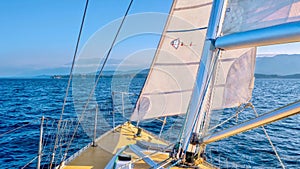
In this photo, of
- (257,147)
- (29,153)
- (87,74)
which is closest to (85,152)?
(87,74)

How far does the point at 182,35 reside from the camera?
4.27 meters

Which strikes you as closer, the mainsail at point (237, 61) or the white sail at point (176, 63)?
the mainsail at point (237, 61)

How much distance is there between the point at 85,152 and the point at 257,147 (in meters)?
6.98

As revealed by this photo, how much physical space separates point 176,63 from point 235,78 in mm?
1328

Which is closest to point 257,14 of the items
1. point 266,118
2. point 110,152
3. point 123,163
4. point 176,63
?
point 266,118

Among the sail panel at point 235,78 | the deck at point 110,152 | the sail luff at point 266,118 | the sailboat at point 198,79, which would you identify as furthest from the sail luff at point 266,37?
the deck at point 110,152

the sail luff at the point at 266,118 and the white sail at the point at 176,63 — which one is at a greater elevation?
the white sail at the point at 176,63

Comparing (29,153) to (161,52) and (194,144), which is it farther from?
(194,144)

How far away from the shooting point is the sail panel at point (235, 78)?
10.7 ft

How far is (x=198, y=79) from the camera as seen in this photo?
104 inches

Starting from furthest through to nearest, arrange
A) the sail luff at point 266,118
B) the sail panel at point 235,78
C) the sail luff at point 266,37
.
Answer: the sail panel at point 235,78
the sail luff at point 266,118
the sail luff at point 266,37

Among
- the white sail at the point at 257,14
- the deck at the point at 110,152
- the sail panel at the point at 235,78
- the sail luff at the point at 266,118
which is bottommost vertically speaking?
the deck at the point at 110,152

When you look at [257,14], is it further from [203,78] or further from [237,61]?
[237,61]

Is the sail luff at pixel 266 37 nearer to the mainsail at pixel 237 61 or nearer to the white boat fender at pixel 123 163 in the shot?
the mainsail at pixel 237 61
